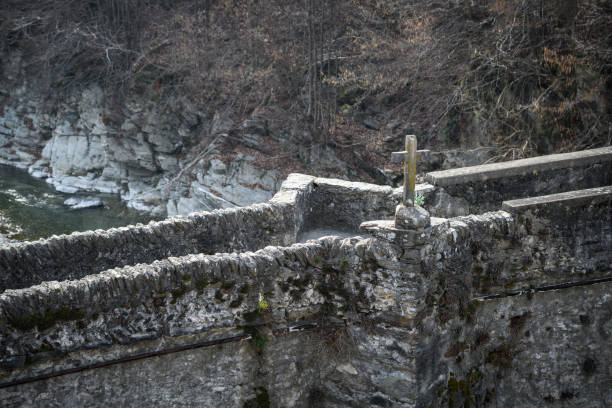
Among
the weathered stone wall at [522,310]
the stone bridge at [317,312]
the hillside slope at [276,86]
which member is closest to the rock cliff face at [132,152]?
the hillside slope at [276,86]

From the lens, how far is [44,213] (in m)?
18.6

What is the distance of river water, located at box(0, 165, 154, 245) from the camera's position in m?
17.0

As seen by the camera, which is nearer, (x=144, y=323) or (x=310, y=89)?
(x=144, y=323)

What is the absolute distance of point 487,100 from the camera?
14.6 metres

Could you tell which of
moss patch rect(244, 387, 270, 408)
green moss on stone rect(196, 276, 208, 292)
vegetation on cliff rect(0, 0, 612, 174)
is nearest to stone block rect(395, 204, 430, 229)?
green moss on stone rect(196, 276, 208, 292)

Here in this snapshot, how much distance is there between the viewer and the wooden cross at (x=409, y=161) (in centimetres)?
513

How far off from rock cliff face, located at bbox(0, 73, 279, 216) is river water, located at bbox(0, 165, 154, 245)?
0.53 m

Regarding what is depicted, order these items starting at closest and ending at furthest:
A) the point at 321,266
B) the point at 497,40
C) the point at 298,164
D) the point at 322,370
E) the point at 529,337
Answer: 1. the point at 321,266
2. the point at 322,370
3. the point at 529,337
4. the point at 497,40
5. the point at 298,164

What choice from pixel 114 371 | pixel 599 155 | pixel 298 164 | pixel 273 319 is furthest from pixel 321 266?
pixel 298 164

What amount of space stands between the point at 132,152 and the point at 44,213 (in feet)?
13.1

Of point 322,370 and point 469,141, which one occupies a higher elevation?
point 469,141

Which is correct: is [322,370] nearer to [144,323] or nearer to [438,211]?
[144,323]

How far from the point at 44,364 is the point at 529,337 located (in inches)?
211

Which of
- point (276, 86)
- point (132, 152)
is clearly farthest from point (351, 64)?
point (132, 152)
